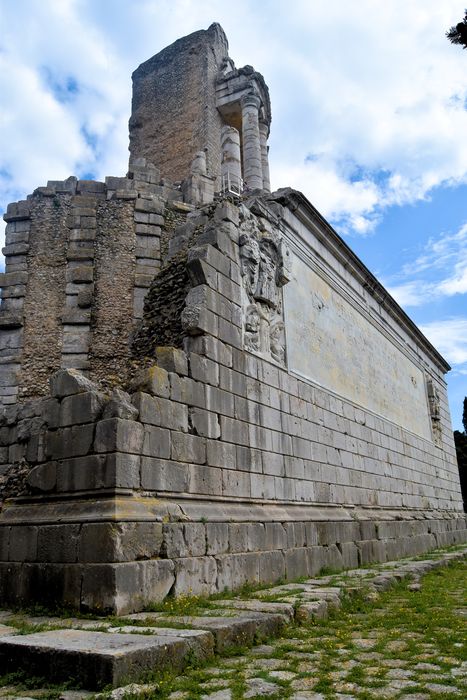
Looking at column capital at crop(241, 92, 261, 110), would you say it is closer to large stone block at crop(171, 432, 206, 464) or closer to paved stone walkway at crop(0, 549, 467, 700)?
large stone block at crop(171, 432, 206, 464)

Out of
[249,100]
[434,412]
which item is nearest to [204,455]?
[434,412]

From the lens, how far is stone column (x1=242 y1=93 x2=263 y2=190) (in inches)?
850

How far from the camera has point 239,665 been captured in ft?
13.5

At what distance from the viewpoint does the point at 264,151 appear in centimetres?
2372

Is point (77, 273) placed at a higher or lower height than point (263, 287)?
higher

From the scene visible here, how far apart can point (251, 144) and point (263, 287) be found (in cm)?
1449

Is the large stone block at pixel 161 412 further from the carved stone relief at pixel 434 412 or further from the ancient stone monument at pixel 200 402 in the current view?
the carved stone relief at pixel 434 412

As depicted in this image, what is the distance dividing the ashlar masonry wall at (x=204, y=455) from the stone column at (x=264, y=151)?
10716 mm

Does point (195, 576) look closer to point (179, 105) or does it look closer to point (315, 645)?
point (315, 645)

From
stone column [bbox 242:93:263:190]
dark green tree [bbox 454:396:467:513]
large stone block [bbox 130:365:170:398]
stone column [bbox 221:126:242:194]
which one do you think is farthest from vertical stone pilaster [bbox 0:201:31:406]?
dark green tree [bbox 454:396:467:513]

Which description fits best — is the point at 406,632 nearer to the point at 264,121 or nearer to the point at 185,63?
the point at 264,121

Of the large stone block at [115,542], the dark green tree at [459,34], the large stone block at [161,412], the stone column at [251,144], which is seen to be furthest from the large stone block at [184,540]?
the stone column at [251,144]

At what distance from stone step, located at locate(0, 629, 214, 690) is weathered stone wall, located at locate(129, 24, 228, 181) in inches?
822

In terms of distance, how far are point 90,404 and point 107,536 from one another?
1.35 metres
